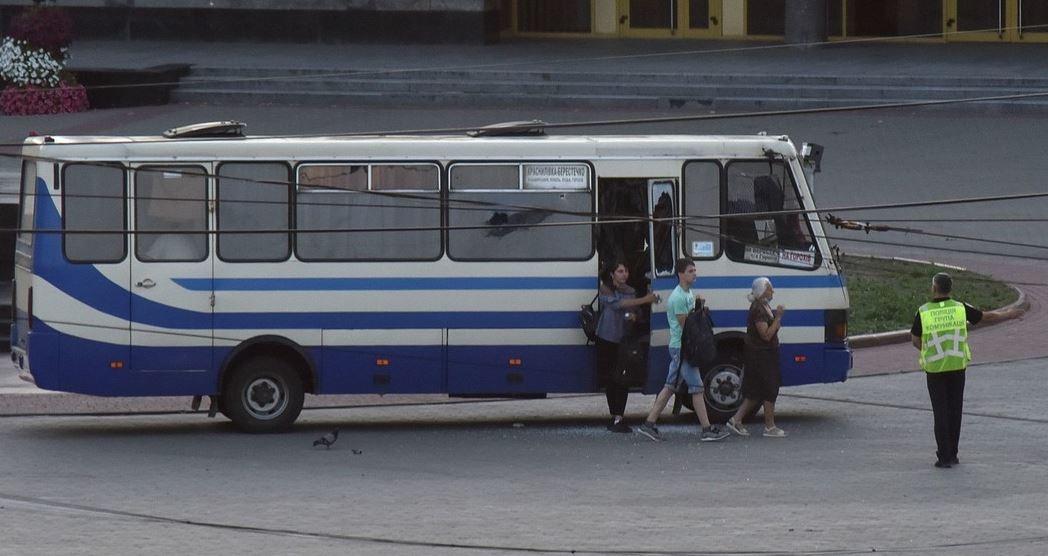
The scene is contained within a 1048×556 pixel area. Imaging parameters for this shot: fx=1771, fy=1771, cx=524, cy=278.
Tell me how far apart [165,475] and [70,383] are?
201 cm

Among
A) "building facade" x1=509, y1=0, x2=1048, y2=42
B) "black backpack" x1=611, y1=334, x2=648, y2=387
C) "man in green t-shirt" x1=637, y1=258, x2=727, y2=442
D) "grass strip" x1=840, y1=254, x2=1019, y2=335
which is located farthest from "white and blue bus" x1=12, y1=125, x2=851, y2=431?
"building facade" x1=509, y1=0, x2=1048, y2=42

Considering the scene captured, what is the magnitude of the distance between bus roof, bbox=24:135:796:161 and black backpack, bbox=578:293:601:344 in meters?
1.37

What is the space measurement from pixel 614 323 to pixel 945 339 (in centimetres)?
301

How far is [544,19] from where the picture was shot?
42.8 m

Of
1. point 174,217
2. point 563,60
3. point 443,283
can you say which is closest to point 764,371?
point 443,283

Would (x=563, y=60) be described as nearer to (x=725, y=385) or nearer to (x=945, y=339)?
(x=725, y=385)

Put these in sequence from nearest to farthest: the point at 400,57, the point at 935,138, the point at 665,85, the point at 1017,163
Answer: the point at 1017,163 < the point at 935,138 < the point at 665,85 < the point at 400,57

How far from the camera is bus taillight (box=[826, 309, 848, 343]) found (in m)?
16.3

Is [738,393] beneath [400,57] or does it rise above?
beneath

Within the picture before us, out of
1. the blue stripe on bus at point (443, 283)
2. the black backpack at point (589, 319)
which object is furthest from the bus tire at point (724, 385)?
the blue stripe on bus at point (443, 283)

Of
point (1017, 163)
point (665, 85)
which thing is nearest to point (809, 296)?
point (1017, 163)

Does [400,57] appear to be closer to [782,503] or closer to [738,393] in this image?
[738,393]

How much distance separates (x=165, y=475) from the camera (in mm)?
14250

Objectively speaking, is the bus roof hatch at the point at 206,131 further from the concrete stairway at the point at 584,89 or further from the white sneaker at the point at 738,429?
the concrete stairway at the point at 584,89
